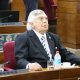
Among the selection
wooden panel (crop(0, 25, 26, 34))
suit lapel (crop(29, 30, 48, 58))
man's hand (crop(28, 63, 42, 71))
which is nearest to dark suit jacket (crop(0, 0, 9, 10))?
wooden panel (crop(0, 25, 26, 34))

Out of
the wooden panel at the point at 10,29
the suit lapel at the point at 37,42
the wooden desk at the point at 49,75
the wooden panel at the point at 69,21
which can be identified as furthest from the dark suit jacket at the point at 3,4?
the wooden desk at the point at 49,75

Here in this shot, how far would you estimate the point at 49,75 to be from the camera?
10.0 feet

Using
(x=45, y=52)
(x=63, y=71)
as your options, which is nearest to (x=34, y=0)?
(x=45, y=52)

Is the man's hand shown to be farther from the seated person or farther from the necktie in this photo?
the necktie

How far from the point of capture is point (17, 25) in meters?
4.84

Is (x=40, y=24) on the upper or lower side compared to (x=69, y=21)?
upper

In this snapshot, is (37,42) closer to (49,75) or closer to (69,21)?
(49,75)

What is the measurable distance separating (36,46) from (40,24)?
0.26 meters

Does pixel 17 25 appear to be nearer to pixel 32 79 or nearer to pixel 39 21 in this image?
pixel 39 21

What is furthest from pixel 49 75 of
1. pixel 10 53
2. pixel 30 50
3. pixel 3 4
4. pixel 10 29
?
pixel 3 4

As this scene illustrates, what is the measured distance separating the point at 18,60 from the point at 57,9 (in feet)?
13.3

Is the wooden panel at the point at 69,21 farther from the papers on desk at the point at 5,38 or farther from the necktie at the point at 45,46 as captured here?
the necktie at the point at 45,46

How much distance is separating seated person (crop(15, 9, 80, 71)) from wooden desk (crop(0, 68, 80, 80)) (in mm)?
622

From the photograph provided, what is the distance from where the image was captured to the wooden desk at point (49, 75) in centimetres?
292
